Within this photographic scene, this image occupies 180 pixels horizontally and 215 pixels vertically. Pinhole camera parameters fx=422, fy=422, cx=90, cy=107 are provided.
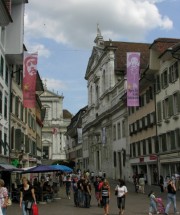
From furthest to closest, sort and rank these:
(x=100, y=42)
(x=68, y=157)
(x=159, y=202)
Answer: (x=68, y=157)
(x=100, y=42)
(x=159, y=202)

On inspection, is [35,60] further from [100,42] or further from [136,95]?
[100,42]

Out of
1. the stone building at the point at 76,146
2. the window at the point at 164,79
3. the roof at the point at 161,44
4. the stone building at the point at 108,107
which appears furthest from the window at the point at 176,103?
the stone building at the point at 76,146

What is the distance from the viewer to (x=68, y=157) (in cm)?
11238

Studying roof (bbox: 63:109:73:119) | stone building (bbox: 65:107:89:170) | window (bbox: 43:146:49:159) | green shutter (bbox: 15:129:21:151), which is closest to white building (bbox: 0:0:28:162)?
green shutter (bbox: 15:129:21:151)

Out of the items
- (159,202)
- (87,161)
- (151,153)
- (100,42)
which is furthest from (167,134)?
(87,161)

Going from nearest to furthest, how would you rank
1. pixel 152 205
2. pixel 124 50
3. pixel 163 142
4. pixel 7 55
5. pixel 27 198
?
pixel 27 198 < pixel 152 205 < pixel 7 55 < pixel 163 142 < pixel 124 50

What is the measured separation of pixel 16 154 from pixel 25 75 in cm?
1010

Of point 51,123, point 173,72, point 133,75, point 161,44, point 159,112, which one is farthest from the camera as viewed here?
point 51,123

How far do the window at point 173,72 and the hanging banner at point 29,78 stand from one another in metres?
13.5

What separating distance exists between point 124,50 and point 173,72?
35177 mm

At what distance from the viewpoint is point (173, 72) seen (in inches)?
1518

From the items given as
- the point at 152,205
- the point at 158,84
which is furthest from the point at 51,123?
the point at 152,205

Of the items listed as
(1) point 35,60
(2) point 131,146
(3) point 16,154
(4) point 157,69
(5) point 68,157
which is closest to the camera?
(1) point 35,60

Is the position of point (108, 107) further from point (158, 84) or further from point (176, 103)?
point (176, 103)
